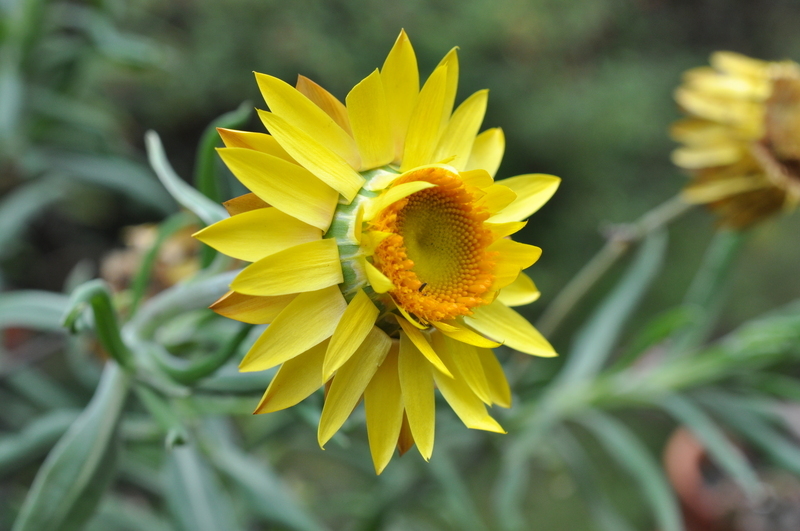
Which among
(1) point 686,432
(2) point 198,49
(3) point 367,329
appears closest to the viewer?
(3) point 367,329

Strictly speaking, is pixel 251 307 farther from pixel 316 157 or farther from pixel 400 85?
pixel 400 85

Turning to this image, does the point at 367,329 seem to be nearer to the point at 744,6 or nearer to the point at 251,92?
the point at 251,92

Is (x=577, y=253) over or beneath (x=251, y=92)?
beneath

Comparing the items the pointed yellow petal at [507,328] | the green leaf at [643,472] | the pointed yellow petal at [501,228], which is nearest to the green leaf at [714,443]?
the green leaf at [643,472]

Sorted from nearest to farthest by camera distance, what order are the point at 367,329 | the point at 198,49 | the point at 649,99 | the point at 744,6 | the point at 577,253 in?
the point at 367,329
the point at 198,49
the point at 577,253
the point at 649,99
the point at 744,6

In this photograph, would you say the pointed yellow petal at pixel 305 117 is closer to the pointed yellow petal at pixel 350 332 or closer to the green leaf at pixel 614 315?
the pointed yellow petal at pixel 350 332

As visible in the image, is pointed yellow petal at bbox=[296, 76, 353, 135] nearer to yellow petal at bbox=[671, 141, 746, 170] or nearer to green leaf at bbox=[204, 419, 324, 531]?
green leaf at bbox=[204, 419, 324, 531]

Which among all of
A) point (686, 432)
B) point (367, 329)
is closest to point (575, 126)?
point (686, 432)

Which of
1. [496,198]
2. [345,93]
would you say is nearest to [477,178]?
[496,198]
